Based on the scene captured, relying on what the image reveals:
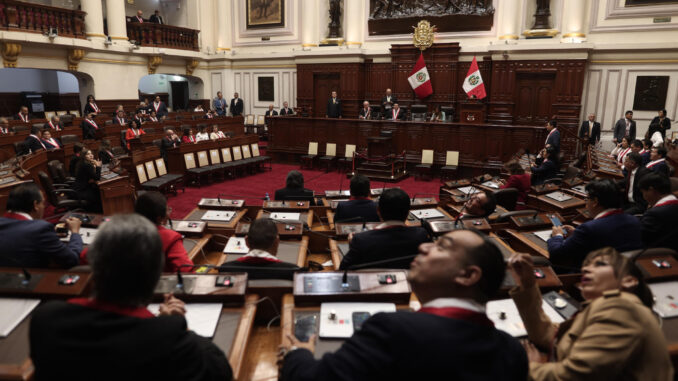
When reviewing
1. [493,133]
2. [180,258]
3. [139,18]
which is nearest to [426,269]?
[180,258]

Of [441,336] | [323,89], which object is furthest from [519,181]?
[323,89]

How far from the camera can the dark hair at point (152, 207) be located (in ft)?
8.72

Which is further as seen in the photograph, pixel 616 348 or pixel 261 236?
pixel 261 236

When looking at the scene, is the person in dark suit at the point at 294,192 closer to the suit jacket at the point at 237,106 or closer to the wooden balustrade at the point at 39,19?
the wooden balustrade at the point at 39,19

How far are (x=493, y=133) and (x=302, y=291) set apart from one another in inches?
330

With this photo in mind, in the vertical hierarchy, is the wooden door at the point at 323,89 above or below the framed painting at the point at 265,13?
below

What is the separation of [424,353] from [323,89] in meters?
13.5

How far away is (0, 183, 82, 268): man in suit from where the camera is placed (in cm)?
243

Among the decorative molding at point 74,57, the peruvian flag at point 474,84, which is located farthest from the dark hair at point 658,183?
the decorative molding at point 74,57

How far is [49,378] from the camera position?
116cm

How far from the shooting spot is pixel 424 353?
3.78 ft

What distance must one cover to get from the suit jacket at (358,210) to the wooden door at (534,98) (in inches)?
370

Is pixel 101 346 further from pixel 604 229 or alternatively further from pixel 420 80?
pixel 420 80

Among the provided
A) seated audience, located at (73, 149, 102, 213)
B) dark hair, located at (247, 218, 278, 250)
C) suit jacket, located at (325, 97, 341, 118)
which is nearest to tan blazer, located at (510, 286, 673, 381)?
dark hair, located at (247, 218, 278, 250)
